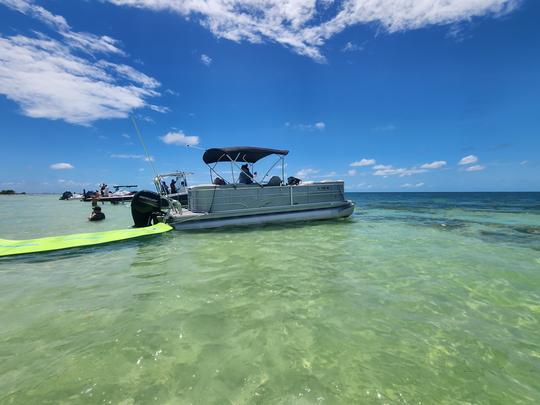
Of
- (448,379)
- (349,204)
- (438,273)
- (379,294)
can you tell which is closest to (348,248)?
(438,273)

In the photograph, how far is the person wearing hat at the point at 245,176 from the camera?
13742 millimetres

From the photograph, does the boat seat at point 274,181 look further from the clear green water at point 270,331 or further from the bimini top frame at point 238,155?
the clear green water at point 270,331

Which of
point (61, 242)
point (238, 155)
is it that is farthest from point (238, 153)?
point (61, 242)

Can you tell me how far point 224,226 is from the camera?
12.8 m

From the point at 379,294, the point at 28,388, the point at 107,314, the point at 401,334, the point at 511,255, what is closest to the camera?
the point at 28,388

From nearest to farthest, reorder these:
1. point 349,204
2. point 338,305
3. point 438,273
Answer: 1. point 338,305
2. point 438,273
3. point 349,204

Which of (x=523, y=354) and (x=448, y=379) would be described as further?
(x=523, y=354)

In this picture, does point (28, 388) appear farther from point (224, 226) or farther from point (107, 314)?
point (224, 226)

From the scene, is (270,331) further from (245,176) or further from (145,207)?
(145,207)

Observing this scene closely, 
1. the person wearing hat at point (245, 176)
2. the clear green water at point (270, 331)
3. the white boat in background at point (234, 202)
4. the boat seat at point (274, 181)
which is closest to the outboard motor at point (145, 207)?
the white boat in background at point (234, 202)

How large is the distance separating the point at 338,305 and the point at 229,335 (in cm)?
192

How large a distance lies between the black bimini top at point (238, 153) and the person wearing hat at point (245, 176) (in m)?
0.64

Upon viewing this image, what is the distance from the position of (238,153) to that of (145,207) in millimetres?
5285

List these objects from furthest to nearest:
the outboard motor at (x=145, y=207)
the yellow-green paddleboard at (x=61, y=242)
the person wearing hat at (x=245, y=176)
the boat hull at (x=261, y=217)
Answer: the person wearing hat at (x=245, y=176) → the outboard motor at (x=145, y=207) → the boat hull at (x=261, y=217) → the yellow-green paddleboard at (x=61, y=242)
